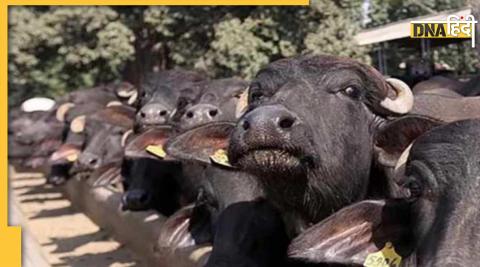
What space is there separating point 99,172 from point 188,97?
125 inches

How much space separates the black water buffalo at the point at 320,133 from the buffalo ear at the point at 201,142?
1.65ft

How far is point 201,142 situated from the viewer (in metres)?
3.32

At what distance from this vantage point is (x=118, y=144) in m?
7.62

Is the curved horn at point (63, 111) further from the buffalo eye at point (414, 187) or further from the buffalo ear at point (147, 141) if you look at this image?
the buffalo eye at point (414, 187)

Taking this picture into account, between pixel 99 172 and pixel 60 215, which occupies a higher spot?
pixel 99 172

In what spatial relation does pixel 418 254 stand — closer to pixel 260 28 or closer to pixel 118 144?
pixel 118 144

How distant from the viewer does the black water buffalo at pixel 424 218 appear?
1.97m

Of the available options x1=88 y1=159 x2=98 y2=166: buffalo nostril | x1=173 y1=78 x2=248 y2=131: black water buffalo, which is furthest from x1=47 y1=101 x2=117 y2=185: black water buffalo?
x1=173 y1=78 x2=248 y2=131: black water buffalo

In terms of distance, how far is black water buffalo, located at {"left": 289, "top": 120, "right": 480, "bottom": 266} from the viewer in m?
1.97

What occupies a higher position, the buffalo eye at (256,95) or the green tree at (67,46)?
the buffalo eye at (256,95)

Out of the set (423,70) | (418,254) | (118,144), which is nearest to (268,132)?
(418,254)

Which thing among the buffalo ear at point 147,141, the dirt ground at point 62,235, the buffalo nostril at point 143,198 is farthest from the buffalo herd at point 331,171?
the dirt ground at point 62,235

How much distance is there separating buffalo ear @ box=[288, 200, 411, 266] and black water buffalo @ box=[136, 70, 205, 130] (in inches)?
100

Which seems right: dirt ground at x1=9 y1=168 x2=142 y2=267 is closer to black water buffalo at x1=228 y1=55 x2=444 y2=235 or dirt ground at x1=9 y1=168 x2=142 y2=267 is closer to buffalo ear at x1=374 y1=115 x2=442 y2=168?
black water buffalo at x1=228 y1=55 x2=444 y2=235
